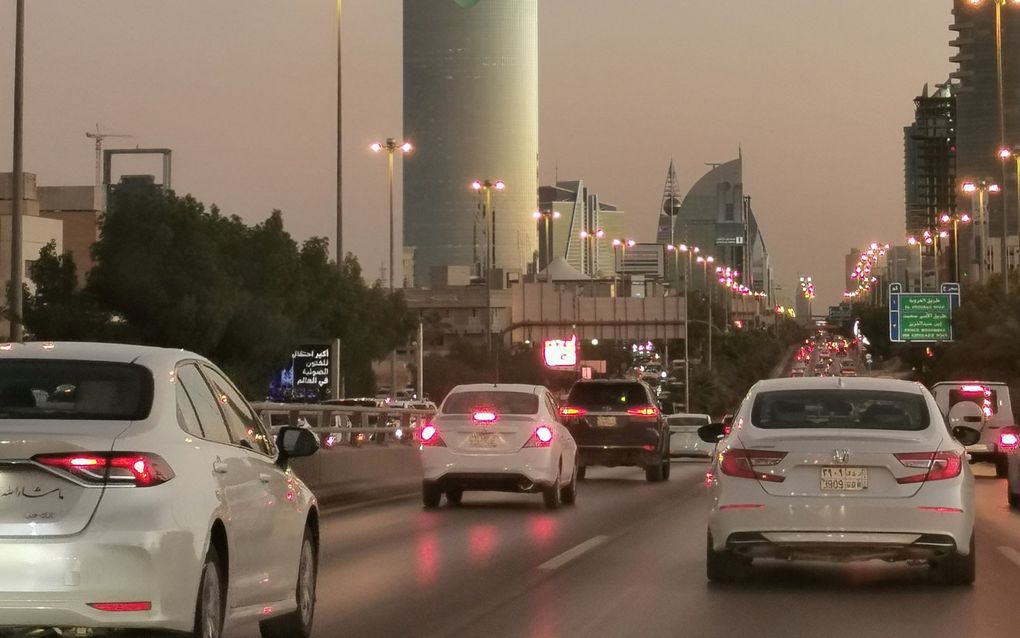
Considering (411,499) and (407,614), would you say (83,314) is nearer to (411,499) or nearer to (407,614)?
(411,499)

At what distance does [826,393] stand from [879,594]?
1896mm

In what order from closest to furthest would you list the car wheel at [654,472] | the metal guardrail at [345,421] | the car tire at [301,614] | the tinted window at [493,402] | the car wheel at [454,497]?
the car tire at [301,614]
the tinted window at [493,402]
the car wheel at [454,497]
the metal guardrail at [345,421]
the car wheel at [654,472]

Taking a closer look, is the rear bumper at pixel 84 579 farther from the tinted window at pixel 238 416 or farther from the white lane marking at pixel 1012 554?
the white lane marking at pixel 1012 554

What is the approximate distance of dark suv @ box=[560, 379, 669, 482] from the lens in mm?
33406

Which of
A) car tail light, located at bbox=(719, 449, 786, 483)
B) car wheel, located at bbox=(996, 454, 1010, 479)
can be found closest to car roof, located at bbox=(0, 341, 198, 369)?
car tail light, located at bbox=(719, 449, 786, 483)

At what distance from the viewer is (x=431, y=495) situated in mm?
24859

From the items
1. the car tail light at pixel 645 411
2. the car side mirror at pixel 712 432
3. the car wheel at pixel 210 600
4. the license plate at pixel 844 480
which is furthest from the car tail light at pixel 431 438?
the car wheel at pixel 210 600

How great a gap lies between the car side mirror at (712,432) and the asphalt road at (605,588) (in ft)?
3.65

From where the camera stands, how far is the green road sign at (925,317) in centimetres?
7956

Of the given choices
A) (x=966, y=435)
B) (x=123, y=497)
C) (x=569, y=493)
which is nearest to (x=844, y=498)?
(x=966, y=435)

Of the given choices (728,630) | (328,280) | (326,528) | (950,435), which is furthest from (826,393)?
(328,280)

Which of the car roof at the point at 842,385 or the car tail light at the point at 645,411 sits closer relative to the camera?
the car roof at the point at 842,385

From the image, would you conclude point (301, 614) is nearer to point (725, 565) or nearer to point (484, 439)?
point (725, 565)

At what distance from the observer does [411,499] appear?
90.3 feet
